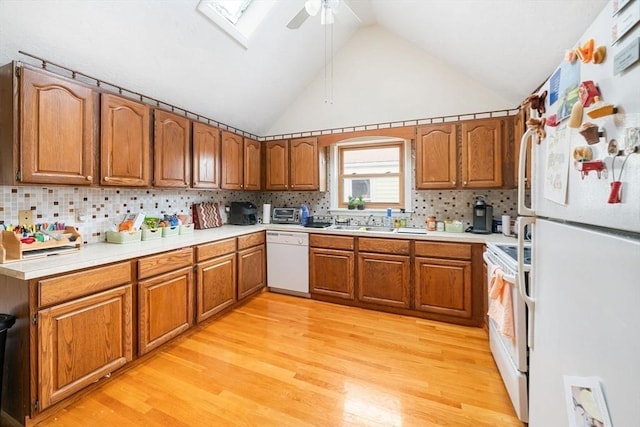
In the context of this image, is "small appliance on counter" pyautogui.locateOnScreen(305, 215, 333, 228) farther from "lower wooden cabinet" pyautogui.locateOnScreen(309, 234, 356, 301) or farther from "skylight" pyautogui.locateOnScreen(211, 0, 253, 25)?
"skylight" pyautogui.locateOnScreen(211, 0, 253, 25)

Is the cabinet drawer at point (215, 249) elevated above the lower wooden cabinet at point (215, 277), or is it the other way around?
the cabinet drawer at point (215, 249)

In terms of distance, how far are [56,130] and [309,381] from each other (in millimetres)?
2436

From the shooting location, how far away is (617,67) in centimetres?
57

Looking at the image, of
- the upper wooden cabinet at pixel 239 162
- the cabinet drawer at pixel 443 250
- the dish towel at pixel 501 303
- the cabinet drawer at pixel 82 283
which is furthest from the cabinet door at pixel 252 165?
the dish towel at pixel 501 303

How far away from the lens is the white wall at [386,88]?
10.2ft

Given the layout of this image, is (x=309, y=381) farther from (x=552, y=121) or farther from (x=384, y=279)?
(x=552, y=121)

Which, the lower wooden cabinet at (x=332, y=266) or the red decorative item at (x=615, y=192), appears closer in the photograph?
the red decorative item at (x=615, y=192)

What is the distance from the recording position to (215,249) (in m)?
2.79

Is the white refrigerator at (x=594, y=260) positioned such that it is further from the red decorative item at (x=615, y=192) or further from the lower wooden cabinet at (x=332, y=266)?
the lower wooden cabinet at (x=332, y=266)

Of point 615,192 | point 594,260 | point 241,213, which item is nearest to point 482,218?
point 594,260

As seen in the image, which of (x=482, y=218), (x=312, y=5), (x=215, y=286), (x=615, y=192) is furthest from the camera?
(x=482, y=218)

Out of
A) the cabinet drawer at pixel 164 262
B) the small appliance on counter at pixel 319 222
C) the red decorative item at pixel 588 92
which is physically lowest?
the cabinet drawer at pixel 164 262

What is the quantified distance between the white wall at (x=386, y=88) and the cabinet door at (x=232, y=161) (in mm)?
1026

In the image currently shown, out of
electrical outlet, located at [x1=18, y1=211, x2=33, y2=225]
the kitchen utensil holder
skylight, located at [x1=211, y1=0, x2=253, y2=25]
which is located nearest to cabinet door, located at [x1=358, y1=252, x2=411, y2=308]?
the kitchen utensil holder
